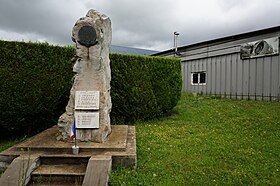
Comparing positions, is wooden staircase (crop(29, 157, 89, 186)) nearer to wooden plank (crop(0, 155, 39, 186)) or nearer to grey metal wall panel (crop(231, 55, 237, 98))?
wooden plank (crop(0, 155, 39, 186))

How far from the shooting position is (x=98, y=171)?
3516 mm

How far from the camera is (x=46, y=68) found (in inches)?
242

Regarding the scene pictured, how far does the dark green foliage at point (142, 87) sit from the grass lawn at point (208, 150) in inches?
18.9

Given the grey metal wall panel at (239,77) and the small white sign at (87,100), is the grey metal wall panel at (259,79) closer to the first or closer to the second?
the grey metal wall panel at (239,77)

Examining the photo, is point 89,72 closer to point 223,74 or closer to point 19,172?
point 19,172

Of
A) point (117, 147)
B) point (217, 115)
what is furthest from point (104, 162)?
point (217, 115)

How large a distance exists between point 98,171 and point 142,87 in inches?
184

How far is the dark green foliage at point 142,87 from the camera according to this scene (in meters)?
7.53

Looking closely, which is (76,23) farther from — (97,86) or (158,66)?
(158,66)

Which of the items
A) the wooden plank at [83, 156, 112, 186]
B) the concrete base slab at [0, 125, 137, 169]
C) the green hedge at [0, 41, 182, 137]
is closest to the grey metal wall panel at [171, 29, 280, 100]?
the green hedge at [0, 41, 182, 137]

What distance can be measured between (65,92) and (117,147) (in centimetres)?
299

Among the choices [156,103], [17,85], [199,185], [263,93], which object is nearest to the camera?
[199,185]

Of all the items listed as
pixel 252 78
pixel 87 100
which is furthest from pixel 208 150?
pixel 252 78

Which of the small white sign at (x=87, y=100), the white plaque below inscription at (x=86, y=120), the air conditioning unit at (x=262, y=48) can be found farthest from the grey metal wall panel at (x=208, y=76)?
the white plaque below inscription at (x=86, y=120)
